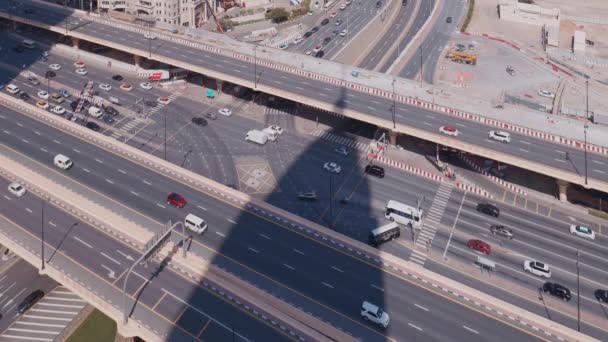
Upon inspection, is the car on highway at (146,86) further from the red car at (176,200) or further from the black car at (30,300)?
the black car at (30,300)

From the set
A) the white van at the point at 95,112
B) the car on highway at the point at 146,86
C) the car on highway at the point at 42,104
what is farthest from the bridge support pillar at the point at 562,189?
the car on highway at the point at 42,104

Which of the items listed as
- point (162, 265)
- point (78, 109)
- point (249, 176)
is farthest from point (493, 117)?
point (78, 109)

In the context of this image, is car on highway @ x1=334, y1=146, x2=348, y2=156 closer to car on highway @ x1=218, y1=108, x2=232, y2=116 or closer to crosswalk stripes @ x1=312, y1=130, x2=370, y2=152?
crosswalk stripes @ x1=312, y1=130, x2=370, y2=152

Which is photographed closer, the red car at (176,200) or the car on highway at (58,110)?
the red car at (176,200)

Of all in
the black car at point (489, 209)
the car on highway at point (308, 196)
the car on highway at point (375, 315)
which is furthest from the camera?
the car on highway at point (308, 196)

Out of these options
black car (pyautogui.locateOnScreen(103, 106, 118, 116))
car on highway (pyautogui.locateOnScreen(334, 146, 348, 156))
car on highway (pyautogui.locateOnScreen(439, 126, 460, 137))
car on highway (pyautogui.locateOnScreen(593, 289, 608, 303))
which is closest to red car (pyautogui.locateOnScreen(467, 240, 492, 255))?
car on highway (pyautogui.locateOnScreen(593, 289, 608, 303))

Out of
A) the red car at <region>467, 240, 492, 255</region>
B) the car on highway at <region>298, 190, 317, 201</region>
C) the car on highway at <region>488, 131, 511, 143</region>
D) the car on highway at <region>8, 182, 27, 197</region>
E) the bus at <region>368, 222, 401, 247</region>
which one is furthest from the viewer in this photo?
the car on highway at <region>488, 131, 511, 143</region>

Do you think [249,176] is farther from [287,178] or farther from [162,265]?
[162,265]
